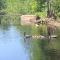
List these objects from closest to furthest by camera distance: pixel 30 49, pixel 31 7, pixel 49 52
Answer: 1. pixel 49 52
2. pixel 30 49
3. pixel 31 7

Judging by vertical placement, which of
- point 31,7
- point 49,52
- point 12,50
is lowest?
point 31,7

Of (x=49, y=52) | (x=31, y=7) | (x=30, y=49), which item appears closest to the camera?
(x=49, y=52)

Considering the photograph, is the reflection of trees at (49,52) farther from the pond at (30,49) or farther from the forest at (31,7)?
the forest at (31,7)

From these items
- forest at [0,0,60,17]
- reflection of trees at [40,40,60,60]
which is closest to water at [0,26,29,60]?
reflection of trees at [40,40,60,60]

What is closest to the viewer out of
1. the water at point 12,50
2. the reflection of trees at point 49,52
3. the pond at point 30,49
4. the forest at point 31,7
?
the reflection of trees at point 49,52

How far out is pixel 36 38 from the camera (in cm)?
3619

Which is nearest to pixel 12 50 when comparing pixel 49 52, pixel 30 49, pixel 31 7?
pixel 30 49

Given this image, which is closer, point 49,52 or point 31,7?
point 49,52

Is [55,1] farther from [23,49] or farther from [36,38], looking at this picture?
[23,49]

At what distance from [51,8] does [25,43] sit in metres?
27.6

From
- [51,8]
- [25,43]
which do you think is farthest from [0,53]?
[51,8]

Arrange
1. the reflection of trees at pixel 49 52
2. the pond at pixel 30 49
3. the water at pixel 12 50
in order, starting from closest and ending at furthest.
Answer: the reflection of trees at pixel 49 52, the pond at pixel 30 49, the water at pixel 12 50

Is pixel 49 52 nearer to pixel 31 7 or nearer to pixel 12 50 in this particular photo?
pixel 12 50

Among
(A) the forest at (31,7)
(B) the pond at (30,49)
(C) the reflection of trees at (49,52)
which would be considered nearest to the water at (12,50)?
(B) the pond at (30,49)
